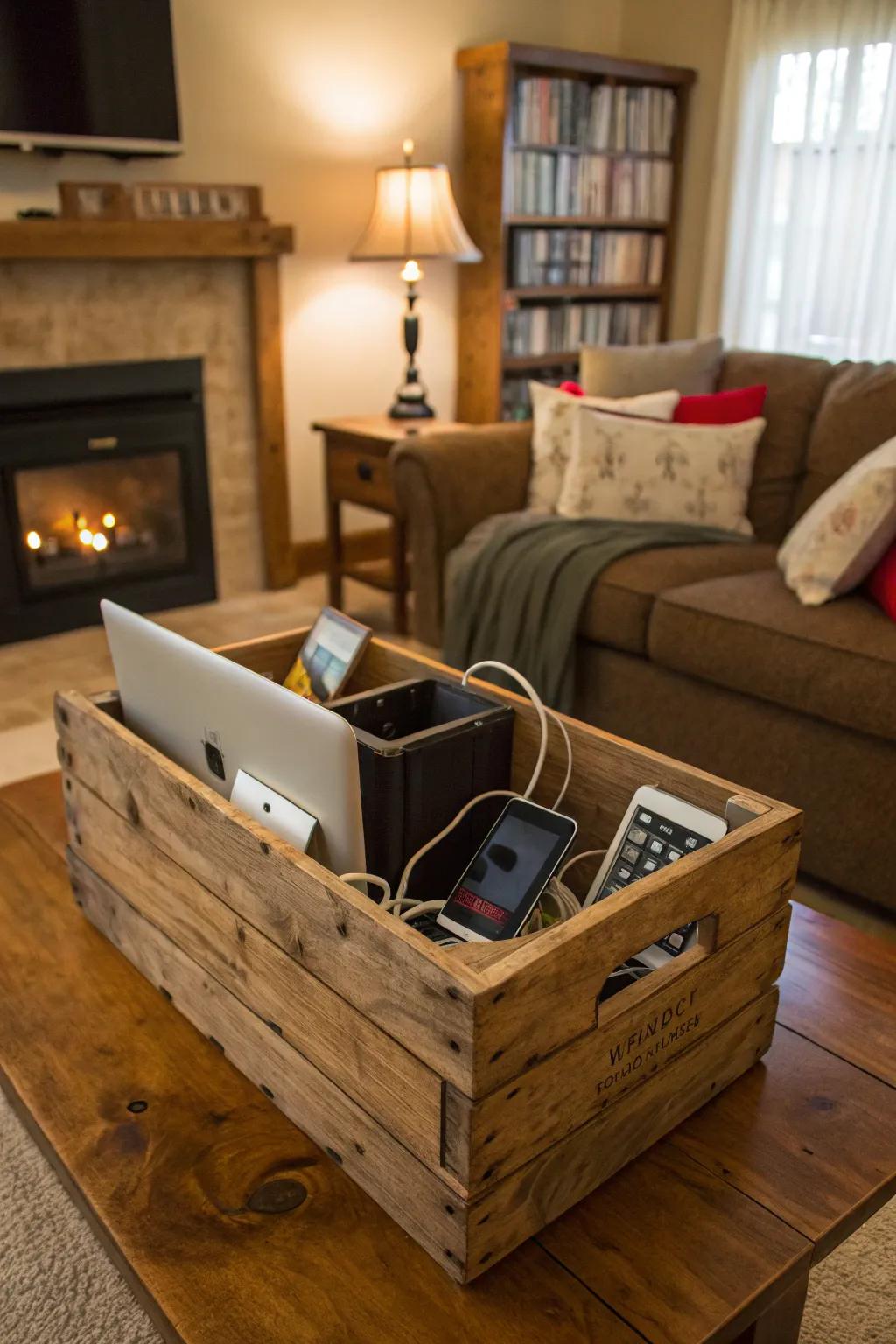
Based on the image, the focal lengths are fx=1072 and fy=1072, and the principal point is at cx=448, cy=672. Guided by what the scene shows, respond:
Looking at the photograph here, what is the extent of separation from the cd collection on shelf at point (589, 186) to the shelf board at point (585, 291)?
258 mm

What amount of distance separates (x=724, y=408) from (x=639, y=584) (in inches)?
29.6

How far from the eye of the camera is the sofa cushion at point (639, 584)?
229 centimetres

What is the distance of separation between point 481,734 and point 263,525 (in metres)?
2.88

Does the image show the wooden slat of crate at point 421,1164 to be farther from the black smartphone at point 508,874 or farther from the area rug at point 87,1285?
the area rug at point 87,1285

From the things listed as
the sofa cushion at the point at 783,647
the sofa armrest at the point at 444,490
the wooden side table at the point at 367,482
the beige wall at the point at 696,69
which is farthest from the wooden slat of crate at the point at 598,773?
the beige wall at the point at 696,69

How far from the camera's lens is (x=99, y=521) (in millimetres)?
3475

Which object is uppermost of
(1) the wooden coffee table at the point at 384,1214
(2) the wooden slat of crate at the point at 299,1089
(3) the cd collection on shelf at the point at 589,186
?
(3) the cd collection on shelf at the point at 589,186

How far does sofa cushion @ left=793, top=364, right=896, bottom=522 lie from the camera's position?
8.39 feet

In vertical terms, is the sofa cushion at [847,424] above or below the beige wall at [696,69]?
below

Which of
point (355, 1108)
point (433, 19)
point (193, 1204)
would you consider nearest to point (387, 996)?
point (355, 1108)

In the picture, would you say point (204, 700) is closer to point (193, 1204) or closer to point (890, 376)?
point (193, 1204)

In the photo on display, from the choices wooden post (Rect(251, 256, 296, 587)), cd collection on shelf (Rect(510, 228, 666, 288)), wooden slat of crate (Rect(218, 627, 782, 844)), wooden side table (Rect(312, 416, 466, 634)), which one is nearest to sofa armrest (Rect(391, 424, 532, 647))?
wooden side table (Rect(312, 416, 466, 634))

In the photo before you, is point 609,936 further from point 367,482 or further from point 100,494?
point 100,494

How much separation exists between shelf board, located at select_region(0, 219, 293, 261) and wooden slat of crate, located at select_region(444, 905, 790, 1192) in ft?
9.24
